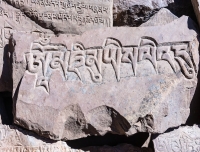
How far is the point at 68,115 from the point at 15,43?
2.40 feet

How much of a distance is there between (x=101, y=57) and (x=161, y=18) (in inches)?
31.7

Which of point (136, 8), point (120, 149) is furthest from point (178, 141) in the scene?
point (136, 8)

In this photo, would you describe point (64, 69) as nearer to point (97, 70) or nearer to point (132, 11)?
point (97, 70)

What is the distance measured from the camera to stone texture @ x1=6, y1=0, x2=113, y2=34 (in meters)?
3.11

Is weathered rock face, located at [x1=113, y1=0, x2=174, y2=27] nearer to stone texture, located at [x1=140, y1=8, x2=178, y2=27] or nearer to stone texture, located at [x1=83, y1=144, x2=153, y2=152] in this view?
stone texture, located at [x1=140, y1=8, x2=178, y2=27]

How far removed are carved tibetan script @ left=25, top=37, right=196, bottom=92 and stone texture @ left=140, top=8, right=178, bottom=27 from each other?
40 cm

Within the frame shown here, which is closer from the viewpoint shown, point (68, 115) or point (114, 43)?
point (68, 115)

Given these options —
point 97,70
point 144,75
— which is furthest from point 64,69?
point 144,75

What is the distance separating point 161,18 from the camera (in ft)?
10.2

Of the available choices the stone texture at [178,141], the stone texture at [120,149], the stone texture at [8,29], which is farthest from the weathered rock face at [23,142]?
the stone texture at [178,141]

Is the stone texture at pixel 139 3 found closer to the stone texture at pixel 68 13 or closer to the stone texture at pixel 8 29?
the stone texture at pixel 68 13

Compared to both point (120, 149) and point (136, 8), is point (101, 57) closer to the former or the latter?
point (120, 149)

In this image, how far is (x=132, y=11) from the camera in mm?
3410

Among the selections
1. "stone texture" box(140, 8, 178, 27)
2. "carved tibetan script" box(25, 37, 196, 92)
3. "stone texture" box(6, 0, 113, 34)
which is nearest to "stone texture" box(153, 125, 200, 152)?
"carved tibetan script" box(25, 37, 196, 92)
